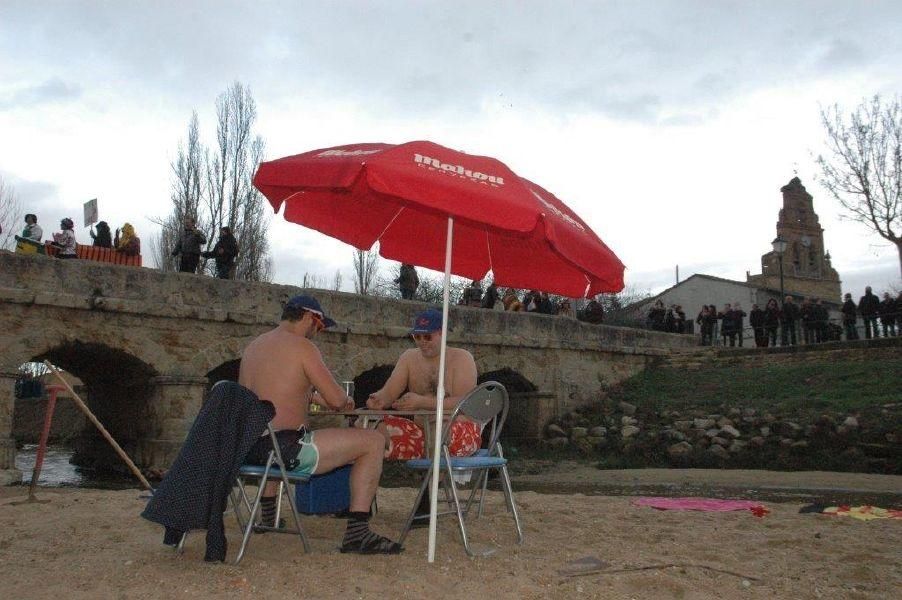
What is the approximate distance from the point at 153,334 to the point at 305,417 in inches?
331

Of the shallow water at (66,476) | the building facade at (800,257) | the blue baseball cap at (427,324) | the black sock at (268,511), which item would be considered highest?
the building facade at (800,257)

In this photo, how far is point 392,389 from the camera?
454 centimetres

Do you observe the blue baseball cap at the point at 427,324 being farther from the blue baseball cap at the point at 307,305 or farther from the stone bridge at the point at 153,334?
the stone bridge at the point at 153,334

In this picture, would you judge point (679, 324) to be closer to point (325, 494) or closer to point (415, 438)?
point (415, 438)

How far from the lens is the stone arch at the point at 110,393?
1152 cm

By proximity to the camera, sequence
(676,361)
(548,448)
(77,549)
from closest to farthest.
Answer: (77,549), (548,448), (676,361)

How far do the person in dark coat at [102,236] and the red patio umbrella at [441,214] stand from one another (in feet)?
29.8

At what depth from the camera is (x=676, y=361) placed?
748 inches

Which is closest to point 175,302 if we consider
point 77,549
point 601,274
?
point 77,549

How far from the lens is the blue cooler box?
4184 mm

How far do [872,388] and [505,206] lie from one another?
1306 cm

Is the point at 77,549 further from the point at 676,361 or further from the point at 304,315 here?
the point at 676,361

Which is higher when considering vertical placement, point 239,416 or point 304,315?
point 304,315

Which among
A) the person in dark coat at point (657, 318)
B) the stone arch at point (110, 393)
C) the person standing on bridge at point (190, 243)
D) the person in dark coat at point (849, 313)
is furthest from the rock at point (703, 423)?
the stone arch at point (110, 393)
